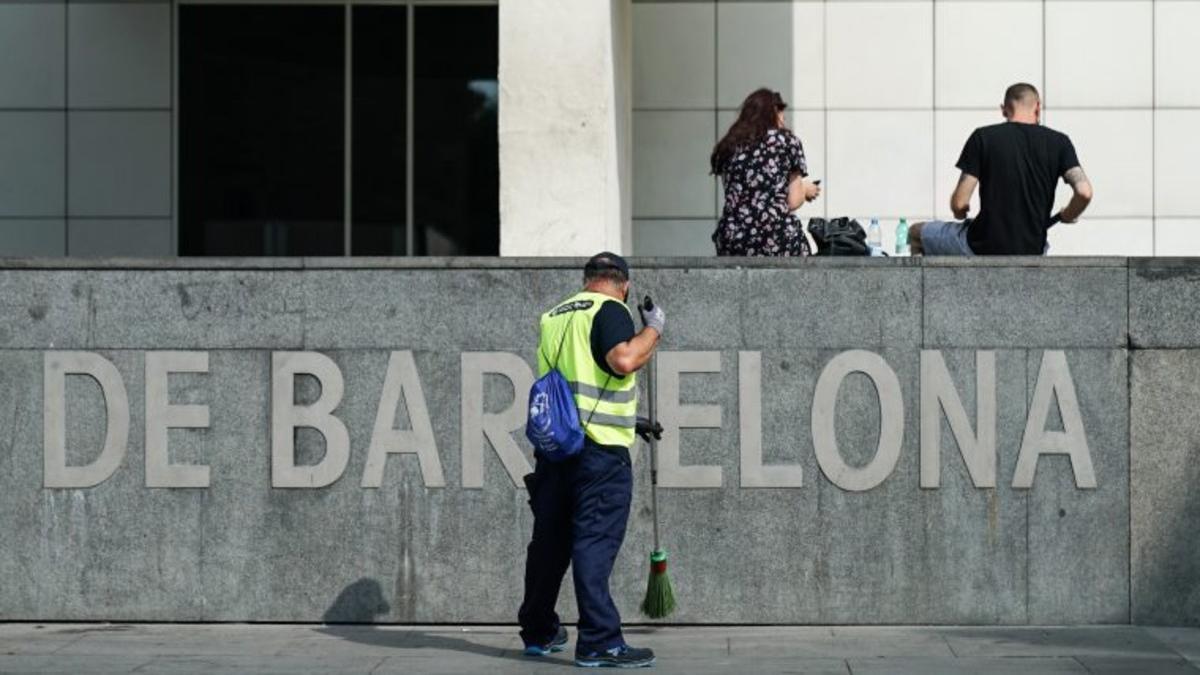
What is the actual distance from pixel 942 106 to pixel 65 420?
8.28 meters

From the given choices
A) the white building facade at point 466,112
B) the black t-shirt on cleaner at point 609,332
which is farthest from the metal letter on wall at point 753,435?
the white building facade at point 466,112

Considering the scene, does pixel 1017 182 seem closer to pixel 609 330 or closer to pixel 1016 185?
pixel 1016 185

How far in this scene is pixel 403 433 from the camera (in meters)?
12.1

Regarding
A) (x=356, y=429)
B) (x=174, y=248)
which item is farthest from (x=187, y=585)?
(x=174, y=248)

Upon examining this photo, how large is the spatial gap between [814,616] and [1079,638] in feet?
4.76

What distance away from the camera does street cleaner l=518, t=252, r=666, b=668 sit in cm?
1051

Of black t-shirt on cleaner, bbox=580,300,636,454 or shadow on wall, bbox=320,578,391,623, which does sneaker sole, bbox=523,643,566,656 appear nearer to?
black t-shirt on cleaner, bbox=580,300,636,454

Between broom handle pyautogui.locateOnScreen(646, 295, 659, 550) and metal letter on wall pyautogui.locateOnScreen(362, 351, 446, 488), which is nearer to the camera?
broom handle pyautogui.locateOnScreen(646, 295, 659, 550)

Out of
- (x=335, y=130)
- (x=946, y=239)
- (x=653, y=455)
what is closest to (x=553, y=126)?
(x=946, y=239)

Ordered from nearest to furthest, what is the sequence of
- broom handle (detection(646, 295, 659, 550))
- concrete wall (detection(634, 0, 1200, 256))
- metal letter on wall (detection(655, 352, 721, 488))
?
broom handle (detection(646, 295, 659, 550))
metal letter on wall (detection(655, 352, 721, 488))
concrete wall (detection(634, 0, 1200, 256))

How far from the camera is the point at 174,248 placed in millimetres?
18500

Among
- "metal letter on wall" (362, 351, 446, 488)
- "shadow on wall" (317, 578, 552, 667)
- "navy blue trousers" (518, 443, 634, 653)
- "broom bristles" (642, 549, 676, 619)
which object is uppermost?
"metal letter on wall" (362, 351, 446, 488)

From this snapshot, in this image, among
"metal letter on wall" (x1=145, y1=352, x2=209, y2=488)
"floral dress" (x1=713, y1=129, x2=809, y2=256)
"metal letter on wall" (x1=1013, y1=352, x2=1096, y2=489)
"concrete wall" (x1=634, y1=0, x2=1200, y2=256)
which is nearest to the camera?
"metal letter on wall" (x1=1013, y1=352, x2=1096, y2=489)

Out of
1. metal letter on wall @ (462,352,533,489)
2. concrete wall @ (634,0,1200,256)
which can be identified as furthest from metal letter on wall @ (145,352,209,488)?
concrete wall @ (634,0,1200,256)
